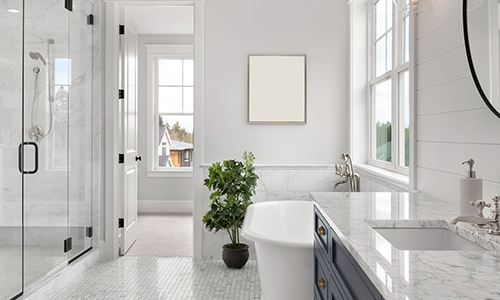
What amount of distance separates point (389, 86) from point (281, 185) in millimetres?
1277

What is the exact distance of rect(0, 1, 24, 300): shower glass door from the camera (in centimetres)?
230

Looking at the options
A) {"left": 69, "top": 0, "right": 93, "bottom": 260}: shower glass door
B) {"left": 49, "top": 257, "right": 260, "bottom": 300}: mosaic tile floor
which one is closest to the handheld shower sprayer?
{"left": 69, "top": 0, "right": 93, "bottom": 260}: shower glass door

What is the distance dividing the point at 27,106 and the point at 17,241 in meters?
0.89

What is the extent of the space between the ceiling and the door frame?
0.73 meters

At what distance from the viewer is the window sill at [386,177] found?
2315 millimetres

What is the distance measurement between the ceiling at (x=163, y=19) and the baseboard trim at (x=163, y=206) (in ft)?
8.11

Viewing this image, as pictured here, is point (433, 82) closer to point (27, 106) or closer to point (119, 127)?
point (27, 106)

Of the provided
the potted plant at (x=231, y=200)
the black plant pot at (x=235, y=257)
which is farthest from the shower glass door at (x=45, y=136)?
the black plant pot at (x=235, y=257)

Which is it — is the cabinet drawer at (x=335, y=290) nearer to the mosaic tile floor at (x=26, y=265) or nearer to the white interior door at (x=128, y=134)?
the mosaic tile floor at (x=26, y=265)

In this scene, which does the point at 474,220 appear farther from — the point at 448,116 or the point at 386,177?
the point at 386,177

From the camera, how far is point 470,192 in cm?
130

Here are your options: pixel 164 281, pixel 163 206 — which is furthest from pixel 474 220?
pixel 163 206

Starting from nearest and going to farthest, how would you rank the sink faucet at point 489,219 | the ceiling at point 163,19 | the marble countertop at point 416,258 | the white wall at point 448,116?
the marble countertop at point 416,258
the sink faucet at point 489,219
the white wall at point 448,116
the ceiling at point 163,19

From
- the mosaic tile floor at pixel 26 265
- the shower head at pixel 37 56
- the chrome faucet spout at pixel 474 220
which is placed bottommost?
the mosaic tile floor at pixel 26 265
